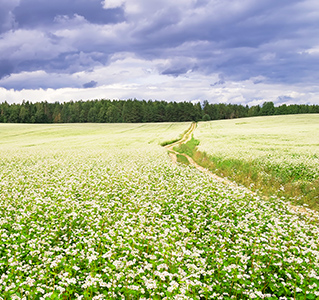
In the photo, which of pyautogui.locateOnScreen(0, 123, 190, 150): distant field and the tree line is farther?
the tree line

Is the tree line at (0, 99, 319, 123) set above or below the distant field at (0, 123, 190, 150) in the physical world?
above

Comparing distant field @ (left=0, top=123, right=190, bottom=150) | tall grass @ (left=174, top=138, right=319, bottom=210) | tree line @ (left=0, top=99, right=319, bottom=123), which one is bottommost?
tall grass @ (left=174, top=138, right=319, bottom=210)

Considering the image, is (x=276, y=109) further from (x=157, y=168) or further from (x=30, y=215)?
(x=30, y=215)

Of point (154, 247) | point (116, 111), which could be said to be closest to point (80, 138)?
point (154, 247)

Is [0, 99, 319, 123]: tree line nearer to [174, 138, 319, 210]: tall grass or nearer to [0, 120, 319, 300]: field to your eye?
[174, 138, 319, 210]: tall grass

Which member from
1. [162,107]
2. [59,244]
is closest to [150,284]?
[59,244]

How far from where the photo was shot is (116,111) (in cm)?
13775

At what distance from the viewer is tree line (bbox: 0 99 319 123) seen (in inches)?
5162

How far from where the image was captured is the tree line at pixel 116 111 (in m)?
131

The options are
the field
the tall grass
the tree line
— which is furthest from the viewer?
the tree line

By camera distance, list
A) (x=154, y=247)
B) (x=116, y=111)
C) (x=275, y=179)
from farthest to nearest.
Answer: (x=116, y=111), (x=275, y=179), (x=154, y=247)

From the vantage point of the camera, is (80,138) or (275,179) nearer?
(275,179)

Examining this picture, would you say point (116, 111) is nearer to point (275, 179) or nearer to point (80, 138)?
point (80, 138)

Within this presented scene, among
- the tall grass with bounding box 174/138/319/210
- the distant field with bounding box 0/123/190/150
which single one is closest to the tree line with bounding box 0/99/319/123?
the distant field with bounding box 0/123/190/150
